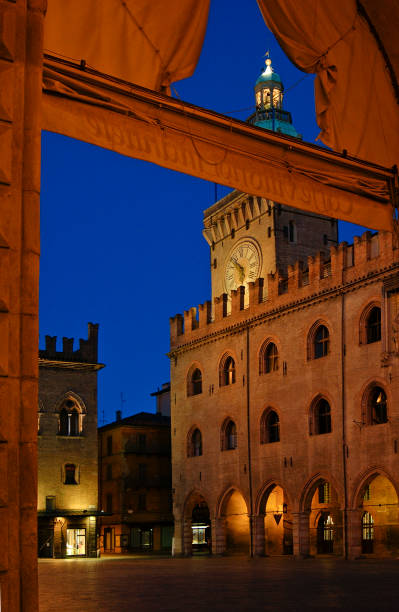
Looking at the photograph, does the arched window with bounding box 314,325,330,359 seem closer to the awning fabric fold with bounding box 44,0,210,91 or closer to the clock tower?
the clock tower

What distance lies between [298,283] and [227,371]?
653 cm

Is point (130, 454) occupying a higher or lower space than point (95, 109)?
lower

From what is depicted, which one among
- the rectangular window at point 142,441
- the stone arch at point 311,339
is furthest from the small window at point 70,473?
the stone arch at point 311,339

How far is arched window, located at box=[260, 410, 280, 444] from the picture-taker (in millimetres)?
34969

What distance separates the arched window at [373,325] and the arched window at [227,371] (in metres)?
9.14

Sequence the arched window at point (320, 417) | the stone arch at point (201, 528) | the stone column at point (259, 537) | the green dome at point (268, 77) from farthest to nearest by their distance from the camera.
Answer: the green dome at point (268, 77), the stone arch at point (201, 528), the stone column at point (259, 537), the arched window at point (320, 417)

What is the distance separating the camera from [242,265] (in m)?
43.4

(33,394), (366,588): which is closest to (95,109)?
(33,394)

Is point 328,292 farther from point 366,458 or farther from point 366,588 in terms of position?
point 366,588

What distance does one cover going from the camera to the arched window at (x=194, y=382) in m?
40.4

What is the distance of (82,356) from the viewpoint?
42812 millimetres

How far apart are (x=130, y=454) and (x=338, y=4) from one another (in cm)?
4627

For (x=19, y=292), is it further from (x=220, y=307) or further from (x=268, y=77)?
(x=268, y=77)

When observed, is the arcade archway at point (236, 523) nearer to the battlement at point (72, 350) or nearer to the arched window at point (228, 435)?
the arched window at point (228, 435)
